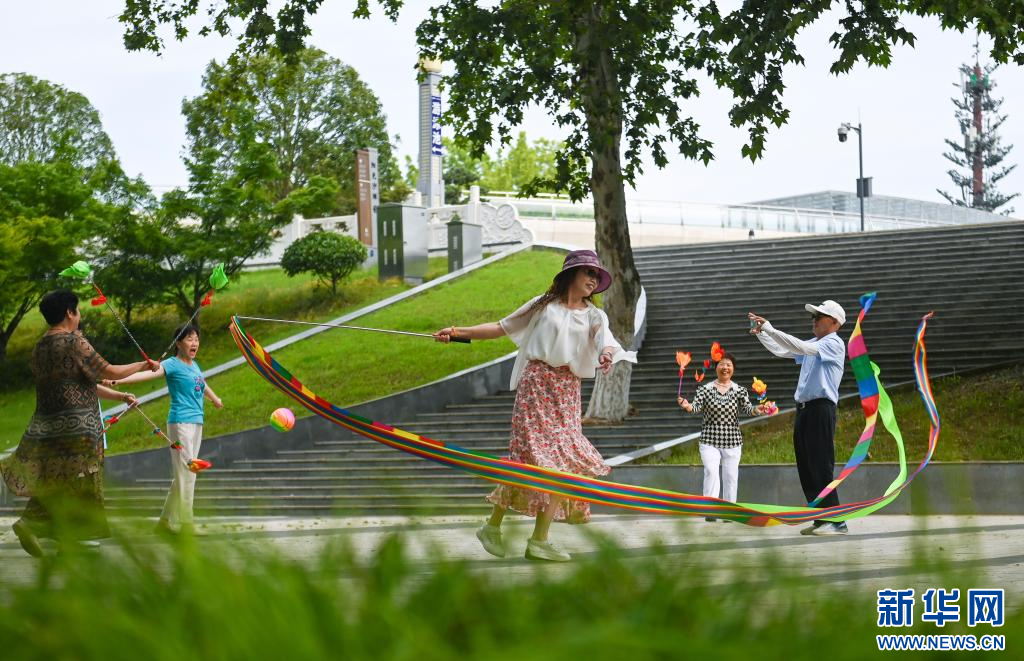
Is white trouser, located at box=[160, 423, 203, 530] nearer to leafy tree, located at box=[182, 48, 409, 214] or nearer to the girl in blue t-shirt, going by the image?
the girl in blue t-shirt

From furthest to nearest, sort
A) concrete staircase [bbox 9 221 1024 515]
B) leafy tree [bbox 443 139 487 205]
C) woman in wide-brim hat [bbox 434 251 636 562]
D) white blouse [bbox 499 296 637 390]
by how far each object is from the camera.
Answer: leafy tree [bbox 443 139 487 205], concrete staircase [bbox 9 221 1024 515], white blouse [bbox 499 296 637 390], woman in wide-brim hat [bbox 434 251 636 562]

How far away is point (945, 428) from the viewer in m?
13.8

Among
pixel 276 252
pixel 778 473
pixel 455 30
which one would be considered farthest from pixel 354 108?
pixel 778 473

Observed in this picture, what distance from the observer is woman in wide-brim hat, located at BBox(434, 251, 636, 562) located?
7.41 m

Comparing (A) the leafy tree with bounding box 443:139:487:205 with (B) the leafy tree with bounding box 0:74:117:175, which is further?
(A) the leafy tree with bounding box 443:139:487:205

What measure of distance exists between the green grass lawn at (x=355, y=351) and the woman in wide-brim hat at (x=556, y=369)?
36.7 ft

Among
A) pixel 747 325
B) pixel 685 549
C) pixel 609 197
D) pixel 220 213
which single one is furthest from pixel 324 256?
pixel 685 549

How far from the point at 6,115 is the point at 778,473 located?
191 ft

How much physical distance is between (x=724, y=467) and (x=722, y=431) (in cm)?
36

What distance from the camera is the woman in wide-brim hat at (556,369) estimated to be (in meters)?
7.41

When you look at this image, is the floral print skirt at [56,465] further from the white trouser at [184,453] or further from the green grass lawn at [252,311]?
the green grass lawn at [252,311]

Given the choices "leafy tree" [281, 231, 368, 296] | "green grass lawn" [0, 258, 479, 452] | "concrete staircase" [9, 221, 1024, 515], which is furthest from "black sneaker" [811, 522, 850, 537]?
"leafy tree" [281, 231, 368, 296]

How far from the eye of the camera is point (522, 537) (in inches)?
95.5

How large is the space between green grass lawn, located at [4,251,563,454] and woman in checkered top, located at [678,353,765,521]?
888cm
